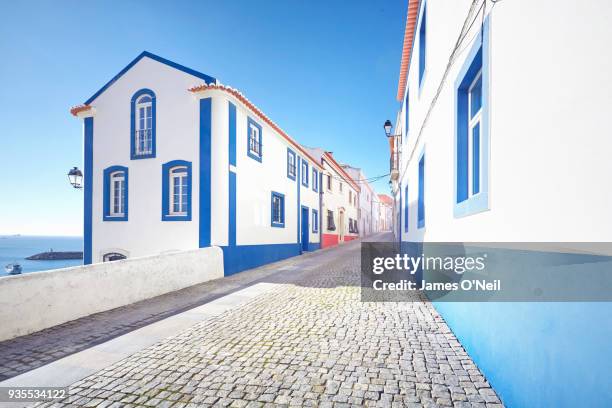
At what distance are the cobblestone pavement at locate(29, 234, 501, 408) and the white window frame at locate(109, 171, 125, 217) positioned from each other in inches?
303

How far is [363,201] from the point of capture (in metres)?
37.0

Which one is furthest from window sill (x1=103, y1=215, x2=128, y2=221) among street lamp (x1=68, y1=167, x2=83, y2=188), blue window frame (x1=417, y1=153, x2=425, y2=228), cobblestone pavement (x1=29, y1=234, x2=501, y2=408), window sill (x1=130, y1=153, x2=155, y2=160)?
blue window frame (x1=417, y1=153, x2=425, y2=228)

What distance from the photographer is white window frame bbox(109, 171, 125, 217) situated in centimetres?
1038

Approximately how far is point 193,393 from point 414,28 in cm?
945

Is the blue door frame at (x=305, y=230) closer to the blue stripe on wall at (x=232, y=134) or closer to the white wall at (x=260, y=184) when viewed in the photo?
the white wall at (x=260, y=184)

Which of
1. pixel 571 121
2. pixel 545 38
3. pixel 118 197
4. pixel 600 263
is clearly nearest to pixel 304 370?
pixel 600 263

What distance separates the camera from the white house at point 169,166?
30.0ft

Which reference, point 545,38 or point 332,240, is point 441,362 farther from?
point 332,240

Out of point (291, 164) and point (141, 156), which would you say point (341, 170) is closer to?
point (291, 164)

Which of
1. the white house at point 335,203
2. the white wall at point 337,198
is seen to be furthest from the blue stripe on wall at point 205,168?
the white wall at point 337,198

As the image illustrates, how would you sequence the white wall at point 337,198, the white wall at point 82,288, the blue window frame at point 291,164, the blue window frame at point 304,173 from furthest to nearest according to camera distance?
1. the white wall at point 337,198
2. the blue window frame at point 304,173
3. the blue window frame at point 291,164
4. the white wall at point 82,288

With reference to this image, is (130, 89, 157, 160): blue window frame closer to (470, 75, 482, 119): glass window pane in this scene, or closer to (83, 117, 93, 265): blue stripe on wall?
(83, 117, 93, 265): blue stripe on wall

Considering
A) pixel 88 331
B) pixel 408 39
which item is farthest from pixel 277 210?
pixel 88 331

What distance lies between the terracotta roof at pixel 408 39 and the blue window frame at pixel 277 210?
6.78 meters
